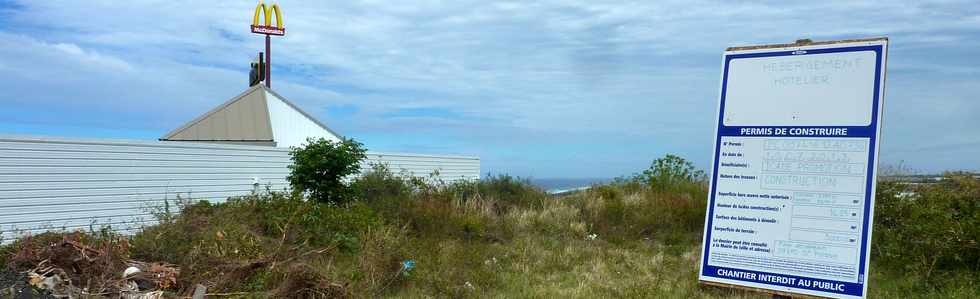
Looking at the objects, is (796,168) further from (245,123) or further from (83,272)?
(245,123)

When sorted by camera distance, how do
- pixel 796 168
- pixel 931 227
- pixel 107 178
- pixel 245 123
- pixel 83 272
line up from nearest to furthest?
pixel 796 168, pixel 83 272, pixel 931 227, pixel 107 178, pixel 245 123

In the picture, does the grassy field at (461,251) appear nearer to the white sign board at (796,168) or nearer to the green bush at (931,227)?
the green bush at (931,227)

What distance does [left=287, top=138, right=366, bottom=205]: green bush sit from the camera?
12.3 metres

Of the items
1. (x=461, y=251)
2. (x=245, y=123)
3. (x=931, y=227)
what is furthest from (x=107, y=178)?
(x=931, y=227)

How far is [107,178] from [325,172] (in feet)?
12.3

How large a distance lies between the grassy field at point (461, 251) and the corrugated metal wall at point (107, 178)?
3.23 metres

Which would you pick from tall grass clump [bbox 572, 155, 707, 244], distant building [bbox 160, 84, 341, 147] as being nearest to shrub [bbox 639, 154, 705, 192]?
tall grass clump [bbox 572, 155, 707, 244]

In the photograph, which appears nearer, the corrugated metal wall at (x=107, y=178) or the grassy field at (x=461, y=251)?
the grassy field at (x=461, y=251)

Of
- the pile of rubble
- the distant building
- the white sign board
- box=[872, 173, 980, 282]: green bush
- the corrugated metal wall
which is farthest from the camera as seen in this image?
the distant building

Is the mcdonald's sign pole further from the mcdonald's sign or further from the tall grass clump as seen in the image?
the tall grass clump

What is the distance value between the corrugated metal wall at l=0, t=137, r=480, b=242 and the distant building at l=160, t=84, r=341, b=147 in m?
4.55

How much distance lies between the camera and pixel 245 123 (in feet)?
67.2

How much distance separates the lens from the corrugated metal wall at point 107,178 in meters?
10.7

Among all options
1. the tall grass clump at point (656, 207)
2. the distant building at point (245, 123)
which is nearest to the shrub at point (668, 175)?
the tall grass clump at point (656, 207)
